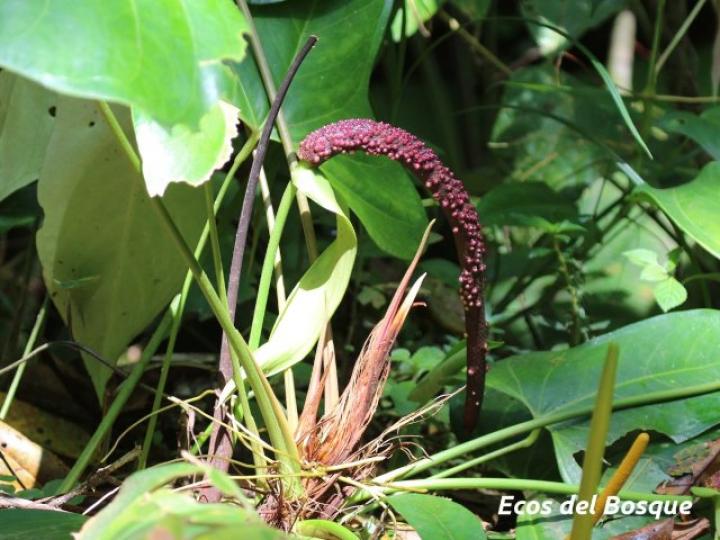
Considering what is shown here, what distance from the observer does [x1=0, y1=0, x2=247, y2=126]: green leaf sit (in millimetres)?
458

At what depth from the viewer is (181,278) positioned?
0.83 metres

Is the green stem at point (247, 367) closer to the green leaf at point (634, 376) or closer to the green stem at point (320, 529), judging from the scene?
the green stem at point (320, 529)

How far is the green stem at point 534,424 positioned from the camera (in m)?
0.71

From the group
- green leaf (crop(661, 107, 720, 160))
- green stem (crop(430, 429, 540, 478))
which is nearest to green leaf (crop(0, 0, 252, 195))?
green stem (crop(430, 429, 540, 478))

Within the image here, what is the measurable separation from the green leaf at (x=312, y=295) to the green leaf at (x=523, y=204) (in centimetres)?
34

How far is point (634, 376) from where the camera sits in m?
0.78

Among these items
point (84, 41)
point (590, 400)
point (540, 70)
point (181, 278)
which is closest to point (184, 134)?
point (84, 41)

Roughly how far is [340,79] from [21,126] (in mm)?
328

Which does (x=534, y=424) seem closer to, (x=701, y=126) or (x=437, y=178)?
(x=437, y=178)

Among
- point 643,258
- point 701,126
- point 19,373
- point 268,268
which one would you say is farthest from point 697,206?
point 19,373

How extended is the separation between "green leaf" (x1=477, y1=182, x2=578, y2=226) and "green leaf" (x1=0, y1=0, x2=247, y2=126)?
1.74 ft

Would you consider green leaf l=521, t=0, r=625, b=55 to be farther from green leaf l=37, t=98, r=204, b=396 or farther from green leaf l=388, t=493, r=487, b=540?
green leaf l=388, t=493, r=487, b=540

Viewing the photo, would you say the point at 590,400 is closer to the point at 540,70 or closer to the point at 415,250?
the point at 415,250

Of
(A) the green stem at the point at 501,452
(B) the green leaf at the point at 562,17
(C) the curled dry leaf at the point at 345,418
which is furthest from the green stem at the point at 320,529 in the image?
(B) the green leaf at the point at 562,17
